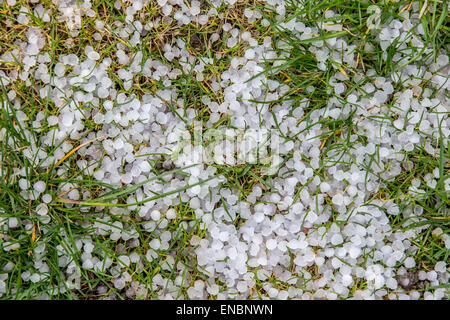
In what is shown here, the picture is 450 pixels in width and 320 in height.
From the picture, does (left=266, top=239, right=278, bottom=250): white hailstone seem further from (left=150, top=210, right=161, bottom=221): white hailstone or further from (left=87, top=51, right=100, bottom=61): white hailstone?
(left=87, top=51, right=100, bottom=61): white hailstone

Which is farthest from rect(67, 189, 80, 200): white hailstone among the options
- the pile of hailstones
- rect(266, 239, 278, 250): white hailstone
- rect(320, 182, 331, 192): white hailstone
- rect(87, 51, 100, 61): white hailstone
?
rect(320, 182, 331, 192): white hailstone

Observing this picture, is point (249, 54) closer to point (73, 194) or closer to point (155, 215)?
point (155, 215)

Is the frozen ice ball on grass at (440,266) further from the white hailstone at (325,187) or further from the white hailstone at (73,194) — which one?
the white hailstone at (73,194)

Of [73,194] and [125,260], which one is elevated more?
[73,194]

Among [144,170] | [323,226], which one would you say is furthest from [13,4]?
[323,226]

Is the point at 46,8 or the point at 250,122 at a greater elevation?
the point at 46,8

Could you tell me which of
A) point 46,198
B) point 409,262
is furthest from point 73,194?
point 409,262

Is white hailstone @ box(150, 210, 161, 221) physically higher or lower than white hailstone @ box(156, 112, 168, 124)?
lower

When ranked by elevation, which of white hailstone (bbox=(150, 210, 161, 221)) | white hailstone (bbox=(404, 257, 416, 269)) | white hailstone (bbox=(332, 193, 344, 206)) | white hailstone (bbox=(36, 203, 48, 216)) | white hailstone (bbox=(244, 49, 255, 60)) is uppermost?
white hailstone (bbox=(244, 49, 255, 60))
